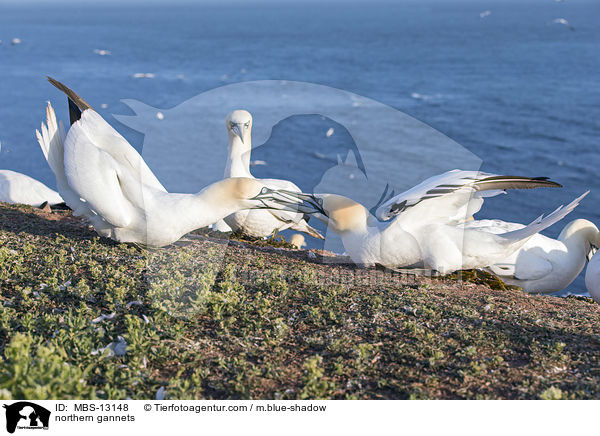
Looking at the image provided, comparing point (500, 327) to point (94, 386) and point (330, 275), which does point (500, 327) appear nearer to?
point (330, 275)

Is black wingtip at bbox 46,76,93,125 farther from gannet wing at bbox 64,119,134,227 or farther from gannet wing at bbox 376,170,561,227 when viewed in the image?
gannet wing at bbox 376,170,561,227

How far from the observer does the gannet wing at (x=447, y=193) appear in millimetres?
5512

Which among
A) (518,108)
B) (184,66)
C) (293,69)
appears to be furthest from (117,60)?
(518,108)

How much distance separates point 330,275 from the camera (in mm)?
5820

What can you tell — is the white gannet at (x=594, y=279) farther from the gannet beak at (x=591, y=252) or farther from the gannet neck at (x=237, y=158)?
the gannet neck at (x=237, y=158)

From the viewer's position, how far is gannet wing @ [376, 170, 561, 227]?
5.51m

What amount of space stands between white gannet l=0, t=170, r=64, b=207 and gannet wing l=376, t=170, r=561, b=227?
21.3ft

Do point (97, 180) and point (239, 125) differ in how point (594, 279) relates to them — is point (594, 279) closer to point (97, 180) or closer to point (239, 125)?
point (239, 125)

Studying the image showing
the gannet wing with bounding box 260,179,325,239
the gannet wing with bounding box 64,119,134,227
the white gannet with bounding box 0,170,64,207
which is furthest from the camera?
the white gannet with bounding box 0,170,64,207

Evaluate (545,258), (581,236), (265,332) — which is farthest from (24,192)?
(581,236)

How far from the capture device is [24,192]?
10.1 m

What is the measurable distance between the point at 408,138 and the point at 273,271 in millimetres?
15911

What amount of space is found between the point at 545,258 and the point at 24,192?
25.3 ft

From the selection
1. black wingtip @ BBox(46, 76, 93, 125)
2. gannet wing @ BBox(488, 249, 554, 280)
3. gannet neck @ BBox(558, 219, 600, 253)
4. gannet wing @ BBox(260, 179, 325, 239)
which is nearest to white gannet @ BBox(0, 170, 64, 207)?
black wingtip @ BBox(46, 76, 93, 125)
